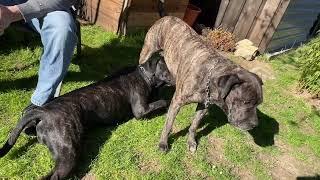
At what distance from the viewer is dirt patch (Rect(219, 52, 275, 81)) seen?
8.01 m

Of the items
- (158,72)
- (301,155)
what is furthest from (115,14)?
(301,155)

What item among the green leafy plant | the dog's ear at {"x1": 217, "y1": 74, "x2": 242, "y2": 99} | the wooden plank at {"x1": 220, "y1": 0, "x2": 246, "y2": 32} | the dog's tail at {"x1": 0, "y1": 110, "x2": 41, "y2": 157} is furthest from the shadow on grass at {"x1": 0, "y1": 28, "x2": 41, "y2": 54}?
the green leafy plant

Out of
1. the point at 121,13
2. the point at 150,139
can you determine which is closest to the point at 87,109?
the point at 150,139

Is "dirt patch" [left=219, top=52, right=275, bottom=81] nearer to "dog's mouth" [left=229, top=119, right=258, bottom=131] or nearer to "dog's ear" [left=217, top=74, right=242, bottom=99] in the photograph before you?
"dog's mouth" [left=229, top=119, right=258, bottom=131]

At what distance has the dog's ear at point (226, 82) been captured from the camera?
419 centimetres

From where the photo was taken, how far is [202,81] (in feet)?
15.0

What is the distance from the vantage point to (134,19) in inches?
303

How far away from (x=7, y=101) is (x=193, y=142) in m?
2.52

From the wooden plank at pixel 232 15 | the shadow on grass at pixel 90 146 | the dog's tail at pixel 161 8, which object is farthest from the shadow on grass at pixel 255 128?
the wooden plank at pixel 232 15

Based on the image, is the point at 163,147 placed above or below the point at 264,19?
below

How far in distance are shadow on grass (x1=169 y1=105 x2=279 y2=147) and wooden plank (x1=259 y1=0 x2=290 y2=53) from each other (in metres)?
2.72

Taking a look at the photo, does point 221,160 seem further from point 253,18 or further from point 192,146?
point 253,18

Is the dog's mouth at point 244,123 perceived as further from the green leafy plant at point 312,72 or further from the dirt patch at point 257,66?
the dirt patch at point 257,66

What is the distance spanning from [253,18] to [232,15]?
480 millimetres
